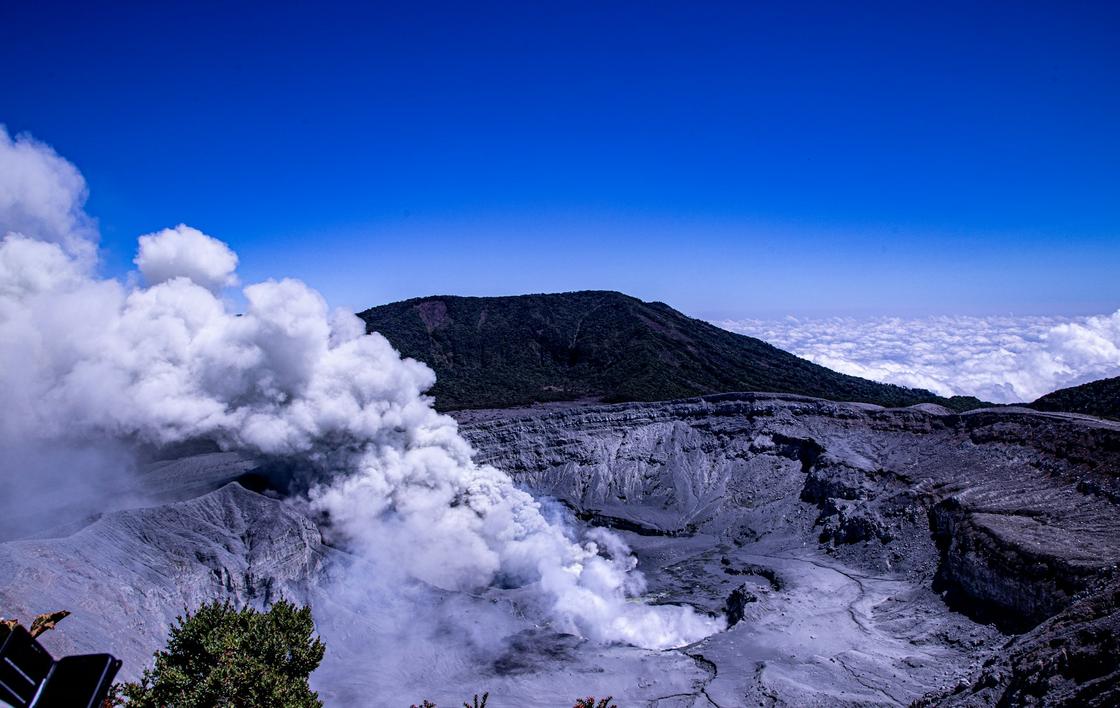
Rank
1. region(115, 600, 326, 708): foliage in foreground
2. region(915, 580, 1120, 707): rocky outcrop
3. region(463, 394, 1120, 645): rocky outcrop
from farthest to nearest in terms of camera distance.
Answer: region(463, 394, 1120, 645): rocky outcrop
region(915, 580, 1120, 707): rocky outcrop
region(115, 600, 326, 708): foliage in foreground

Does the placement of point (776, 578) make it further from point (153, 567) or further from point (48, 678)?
point (48, 678)

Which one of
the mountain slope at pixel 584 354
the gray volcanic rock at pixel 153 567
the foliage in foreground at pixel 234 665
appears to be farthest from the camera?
the mountain slope at pixel 584 354

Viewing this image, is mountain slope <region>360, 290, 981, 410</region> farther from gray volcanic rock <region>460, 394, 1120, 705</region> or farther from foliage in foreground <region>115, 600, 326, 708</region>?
foliage in foreground <region>115, 600, 326, 708</region>

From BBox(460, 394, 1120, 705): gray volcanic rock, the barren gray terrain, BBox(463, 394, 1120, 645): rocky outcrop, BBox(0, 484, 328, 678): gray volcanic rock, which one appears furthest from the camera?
BBox(463, 394, 1120, 645): rocky outcrop

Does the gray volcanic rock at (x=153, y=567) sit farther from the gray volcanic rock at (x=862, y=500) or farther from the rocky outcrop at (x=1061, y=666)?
the rocky outcrop at (x=1061, y=666)

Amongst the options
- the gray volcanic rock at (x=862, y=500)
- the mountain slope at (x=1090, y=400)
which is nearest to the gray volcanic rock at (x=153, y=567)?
the gray volcanic rock at (x=862, y=500)

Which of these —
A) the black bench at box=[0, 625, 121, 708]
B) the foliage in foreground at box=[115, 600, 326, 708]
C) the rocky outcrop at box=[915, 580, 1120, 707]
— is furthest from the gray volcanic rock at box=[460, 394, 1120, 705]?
the black bench at box=[0, 625, 121, 708]

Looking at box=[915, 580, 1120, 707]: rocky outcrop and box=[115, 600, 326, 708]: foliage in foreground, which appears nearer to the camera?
box=[115, 600, 326, 708]: foliage in foreground
